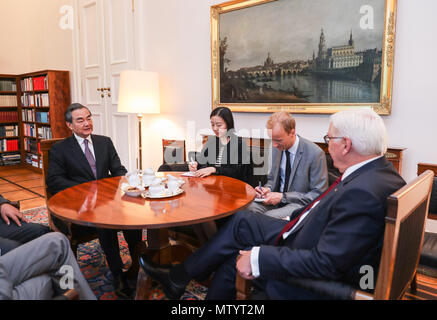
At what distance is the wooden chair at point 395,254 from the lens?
112 cm

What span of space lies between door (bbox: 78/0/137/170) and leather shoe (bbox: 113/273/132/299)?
321cm

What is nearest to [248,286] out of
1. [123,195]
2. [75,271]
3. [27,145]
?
[75,271]

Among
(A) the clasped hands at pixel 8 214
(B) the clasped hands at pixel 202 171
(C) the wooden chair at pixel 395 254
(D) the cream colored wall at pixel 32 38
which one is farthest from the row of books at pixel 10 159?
(C) the wooden chair at pixel 395 254

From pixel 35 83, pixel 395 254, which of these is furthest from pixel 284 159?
pixel 35 83

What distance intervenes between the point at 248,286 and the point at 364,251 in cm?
51

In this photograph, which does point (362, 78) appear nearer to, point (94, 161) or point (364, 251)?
point (364, 251)

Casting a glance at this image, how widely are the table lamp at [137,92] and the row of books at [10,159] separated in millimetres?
4446

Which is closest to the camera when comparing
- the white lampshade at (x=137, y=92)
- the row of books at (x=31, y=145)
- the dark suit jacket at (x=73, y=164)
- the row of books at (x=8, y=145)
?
the dark suit jacket at (x=73, y=164)

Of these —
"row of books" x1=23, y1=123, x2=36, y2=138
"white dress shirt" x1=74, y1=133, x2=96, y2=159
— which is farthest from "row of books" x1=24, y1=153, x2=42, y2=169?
"white dress shirt" x1=74, y1=133, x2=96, y2=159

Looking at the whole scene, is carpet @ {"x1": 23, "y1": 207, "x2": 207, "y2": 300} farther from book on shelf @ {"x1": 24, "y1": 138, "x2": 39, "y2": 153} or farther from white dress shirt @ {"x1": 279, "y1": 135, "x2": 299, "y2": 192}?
book on shelf @ {"x1": 24, "y1": 138, "x2": 39, "y2": 153}

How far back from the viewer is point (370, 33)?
2.74 metres

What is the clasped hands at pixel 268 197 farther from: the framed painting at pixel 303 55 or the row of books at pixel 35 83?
the row of books at pixel 35 83

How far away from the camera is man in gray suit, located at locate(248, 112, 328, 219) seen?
7.69 ft

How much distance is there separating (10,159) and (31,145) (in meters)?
0.69
